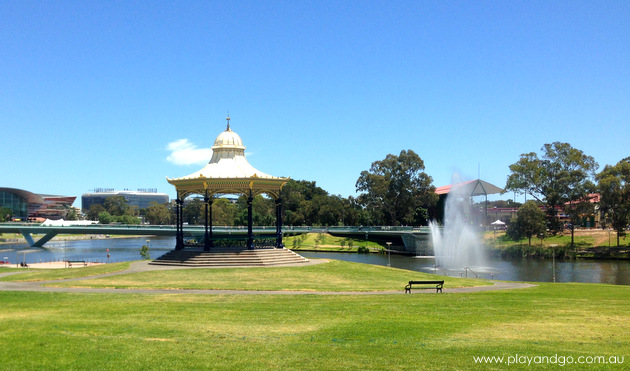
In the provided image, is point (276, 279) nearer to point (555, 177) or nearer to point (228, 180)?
point (228, 180)

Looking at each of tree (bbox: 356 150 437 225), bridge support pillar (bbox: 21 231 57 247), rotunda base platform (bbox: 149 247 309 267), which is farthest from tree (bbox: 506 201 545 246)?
bridge support pillar (bbox: 21 231 57 247)

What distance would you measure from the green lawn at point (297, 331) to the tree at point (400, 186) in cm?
8618

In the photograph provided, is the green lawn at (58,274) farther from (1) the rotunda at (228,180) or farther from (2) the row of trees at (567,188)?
(2) the row of trees at (567,188)

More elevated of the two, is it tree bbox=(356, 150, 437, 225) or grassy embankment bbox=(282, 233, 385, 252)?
tree bbox=(356, 150, 437, 225)

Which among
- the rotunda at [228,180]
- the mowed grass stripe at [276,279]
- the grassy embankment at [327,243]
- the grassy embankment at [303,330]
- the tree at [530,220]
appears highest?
the rotunda at [228,180]

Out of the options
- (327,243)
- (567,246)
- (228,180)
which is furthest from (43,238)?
(567,246)

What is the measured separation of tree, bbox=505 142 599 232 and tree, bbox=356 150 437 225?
719 inches

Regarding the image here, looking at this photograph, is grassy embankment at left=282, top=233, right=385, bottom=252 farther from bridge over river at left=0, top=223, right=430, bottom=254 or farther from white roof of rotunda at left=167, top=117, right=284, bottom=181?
white roof of rotunda at left=167, top=117, right=284, bottom=181

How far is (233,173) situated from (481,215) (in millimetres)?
93274

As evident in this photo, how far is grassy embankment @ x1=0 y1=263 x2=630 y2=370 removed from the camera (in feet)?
44.4

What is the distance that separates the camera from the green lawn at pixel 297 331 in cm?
1349

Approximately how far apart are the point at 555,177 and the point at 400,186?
2971 cm

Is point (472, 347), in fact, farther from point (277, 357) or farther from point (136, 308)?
point (136, 308)

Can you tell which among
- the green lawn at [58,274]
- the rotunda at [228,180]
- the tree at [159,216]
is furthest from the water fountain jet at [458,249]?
the tree at [159,216]
